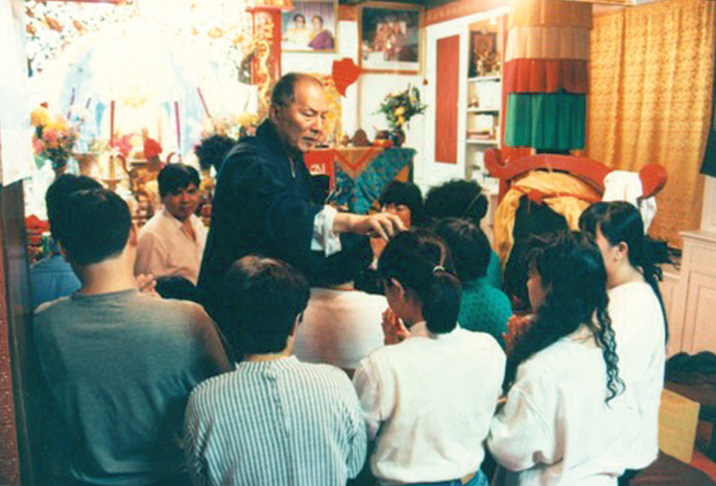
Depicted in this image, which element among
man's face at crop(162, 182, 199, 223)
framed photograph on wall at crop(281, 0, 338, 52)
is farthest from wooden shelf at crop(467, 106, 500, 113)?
man's face at crop(162, 182, 199, 223)

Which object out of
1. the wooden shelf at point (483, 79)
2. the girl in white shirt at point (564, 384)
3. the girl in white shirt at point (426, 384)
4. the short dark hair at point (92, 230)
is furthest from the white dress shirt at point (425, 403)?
the wooden shelf at point (483, 79)

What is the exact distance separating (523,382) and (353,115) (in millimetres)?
7330

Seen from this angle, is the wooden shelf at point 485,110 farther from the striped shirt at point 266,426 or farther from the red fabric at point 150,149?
the striped shirt at point 266,426

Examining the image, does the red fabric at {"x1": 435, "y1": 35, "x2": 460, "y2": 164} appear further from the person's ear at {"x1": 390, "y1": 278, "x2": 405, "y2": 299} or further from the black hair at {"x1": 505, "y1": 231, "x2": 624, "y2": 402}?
the person's ear at {"x1": 390, "y1": 278, "x2": 405, "y2": 299}

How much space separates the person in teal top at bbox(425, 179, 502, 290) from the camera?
3115 mm

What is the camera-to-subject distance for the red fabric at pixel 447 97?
8.23m

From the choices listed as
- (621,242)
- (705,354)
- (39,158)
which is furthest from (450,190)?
(39,158)

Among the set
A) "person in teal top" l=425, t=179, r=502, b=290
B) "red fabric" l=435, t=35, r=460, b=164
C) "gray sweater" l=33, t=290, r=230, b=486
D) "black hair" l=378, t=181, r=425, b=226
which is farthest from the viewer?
"red fabric" l=435, t=35, r=460, b=164

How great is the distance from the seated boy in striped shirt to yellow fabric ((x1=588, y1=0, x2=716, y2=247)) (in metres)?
4.19

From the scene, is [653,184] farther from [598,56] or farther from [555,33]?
[598,56]

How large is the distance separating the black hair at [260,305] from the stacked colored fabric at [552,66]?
4125mm

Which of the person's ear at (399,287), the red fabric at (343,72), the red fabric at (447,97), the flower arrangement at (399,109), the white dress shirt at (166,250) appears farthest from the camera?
the red fabric at (447,97)

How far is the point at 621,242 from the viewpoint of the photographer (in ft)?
7.89

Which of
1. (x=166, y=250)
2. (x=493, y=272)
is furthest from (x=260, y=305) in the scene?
(x=166, y=250)
